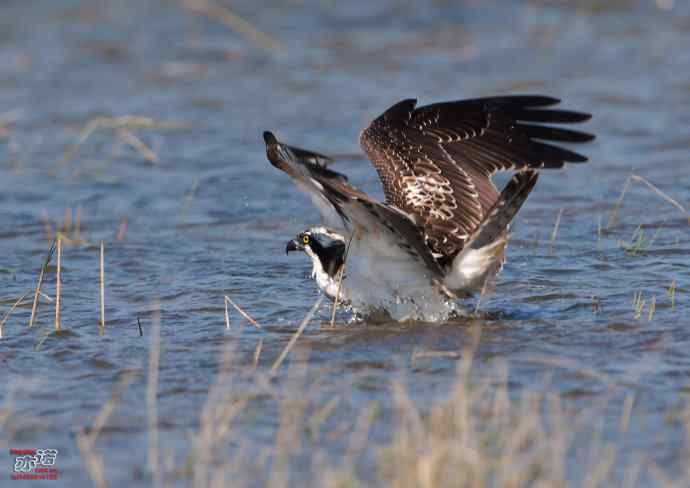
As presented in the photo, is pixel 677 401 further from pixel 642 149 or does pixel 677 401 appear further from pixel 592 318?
pixel 642 149

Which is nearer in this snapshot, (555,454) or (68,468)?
(555,454)

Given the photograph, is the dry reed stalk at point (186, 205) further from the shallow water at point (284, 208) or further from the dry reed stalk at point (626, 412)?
the dry reed stalk at point (626, 412)

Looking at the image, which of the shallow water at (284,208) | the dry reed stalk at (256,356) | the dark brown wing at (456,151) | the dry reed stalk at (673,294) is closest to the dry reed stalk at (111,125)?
the shallow water at (284,208)

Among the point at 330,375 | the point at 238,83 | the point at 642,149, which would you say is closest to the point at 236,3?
the point at 238,83

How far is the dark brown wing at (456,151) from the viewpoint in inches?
269

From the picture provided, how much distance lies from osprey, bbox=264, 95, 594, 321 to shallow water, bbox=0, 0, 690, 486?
0.25m

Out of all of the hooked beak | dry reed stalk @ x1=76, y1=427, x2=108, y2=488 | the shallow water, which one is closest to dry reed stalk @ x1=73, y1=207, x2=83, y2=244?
the shallow water

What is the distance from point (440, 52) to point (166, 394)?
9.32m

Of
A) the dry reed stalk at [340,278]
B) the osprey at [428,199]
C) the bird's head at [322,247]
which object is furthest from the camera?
the bird's head at [322,247]

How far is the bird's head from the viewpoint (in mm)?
6504

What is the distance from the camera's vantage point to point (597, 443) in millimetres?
4289

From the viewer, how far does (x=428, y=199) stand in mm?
7062

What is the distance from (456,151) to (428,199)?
458 millimetres

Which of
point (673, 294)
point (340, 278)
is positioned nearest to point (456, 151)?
point (340, 278)
